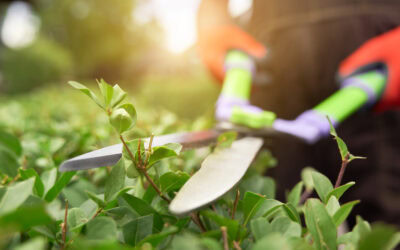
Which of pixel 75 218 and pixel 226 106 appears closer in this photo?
pixel 75 218

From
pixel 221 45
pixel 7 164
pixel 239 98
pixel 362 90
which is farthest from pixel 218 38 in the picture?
pixel 7 164

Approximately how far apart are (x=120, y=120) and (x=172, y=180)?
135mm

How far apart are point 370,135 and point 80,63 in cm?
2403

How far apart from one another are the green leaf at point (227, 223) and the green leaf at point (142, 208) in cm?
9

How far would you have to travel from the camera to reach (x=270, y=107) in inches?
78.5

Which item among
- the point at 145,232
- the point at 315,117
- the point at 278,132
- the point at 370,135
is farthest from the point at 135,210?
the point at 370,135

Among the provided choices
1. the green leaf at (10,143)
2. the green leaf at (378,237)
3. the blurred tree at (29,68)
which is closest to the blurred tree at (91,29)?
the blurred tree at (29,68)

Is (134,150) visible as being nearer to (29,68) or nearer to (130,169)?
(130,169)

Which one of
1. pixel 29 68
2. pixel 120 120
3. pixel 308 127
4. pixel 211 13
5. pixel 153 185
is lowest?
pixel 29 68

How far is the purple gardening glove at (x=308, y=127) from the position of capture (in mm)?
1182

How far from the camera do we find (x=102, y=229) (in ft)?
1.59

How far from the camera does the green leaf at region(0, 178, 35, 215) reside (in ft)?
1.48

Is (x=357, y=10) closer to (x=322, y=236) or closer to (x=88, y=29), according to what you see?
(x=322, y=236)

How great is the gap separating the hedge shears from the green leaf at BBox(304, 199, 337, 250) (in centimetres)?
13
